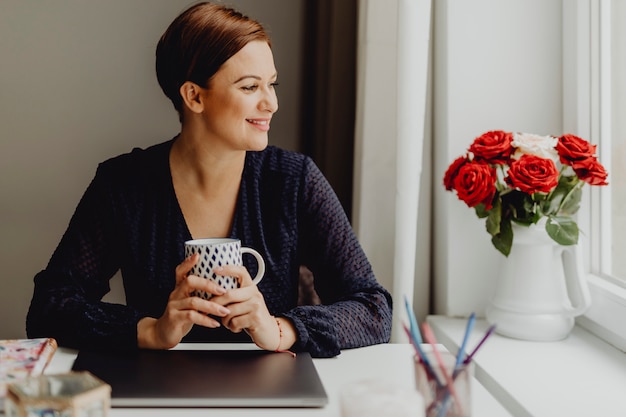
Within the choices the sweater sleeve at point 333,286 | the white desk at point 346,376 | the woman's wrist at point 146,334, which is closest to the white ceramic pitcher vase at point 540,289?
the sweater sleeve at point 333,286

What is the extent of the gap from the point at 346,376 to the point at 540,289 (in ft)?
2.12

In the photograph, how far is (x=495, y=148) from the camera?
1.46 meters

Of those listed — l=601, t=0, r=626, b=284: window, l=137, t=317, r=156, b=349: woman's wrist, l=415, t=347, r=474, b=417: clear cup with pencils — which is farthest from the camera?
l=601, t=0, r=626, b=284: window

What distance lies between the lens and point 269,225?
54.6 inches

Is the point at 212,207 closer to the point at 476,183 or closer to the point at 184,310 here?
the point at 184,310

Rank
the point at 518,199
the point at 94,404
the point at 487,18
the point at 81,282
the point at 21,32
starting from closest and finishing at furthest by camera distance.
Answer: the point at 94,404, the point at 81,282, the point at 518,199, the point at 487,18, the point at 21,32

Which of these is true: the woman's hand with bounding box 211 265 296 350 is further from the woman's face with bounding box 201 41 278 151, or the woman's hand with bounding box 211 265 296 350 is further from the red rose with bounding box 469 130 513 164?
the red rose with bounding box 469 130 513 164

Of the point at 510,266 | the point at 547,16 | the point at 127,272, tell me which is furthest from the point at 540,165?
the point at 127,272

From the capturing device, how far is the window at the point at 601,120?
1.50m

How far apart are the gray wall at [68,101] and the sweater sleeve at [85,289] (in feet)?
3.32

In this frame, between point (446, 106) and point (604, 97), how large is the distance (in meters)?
0.35

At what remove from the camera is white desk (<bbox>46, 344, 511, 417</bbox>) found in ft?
2.73

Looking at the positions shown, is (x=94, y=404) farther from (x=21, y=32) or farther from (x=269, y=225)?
(x=21, y=32)

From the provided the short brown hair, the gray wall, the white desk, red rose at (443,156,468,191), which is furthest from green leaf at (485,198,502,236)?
the gray wall
